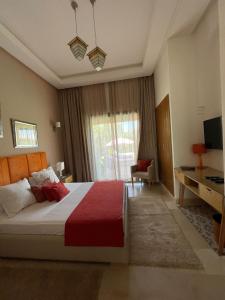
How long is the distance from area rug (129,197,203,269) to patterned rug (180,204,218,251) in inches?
10.5

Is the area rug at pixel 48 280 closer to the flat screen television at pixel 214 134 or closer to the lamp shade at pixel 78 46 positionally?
the flat screen television at pixel 214 134

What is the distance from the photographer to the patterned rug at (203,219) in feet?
7.16

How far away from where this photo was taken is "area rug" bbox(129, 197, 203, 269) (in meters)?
1.84

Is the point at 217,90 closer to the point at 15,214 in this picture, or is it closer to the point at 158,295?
the point at 158,295

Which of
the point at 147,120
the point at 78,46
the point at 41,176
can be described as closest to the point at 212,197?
the point at 78,46

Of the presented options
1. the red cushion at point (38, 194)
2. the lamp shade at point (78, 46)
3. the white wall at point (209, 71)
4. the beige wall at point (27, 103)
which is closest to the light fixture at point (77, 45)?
the lamp shade at point (78, 46)

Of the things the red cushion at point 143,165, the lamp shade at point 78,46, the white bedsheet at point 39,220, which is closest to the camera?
the white bedsheet at point 39,220

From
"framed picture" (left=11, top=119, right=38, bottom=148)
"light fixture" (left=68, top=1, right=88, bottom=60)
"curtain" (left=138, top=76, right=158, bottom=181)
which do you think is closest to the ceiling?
"light fixture" (left=68, top=1, right=88, bottom=60)

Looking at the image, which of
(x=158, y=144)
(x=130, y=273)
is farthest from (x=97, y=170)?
(x=130, y=273)

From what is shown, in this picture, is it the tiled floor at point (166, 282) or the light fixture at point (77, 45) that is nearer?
the tiled floor at point (166, 282)

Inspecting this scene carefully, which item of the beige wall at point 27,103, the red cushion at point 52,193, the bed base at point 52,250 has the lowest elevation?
the bed base at point 52,250

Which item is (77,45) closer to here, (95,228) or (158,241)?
(95,228)

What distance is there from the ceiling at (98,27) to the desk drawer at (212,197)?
8.16ft

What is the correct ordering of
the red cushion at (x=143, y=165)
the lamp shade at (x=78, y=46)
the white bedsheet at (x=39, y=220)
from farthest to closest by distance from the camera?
the red cushion at (x=143, y=165)
the lamp shade at (x=78, y=46)
the white bedsheet at (x=39, y=220)
